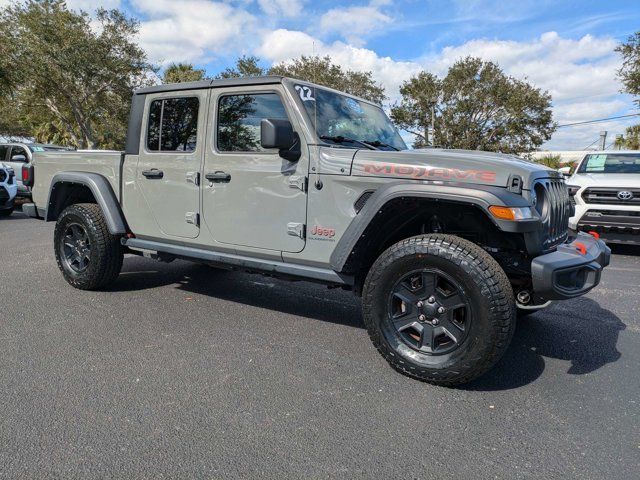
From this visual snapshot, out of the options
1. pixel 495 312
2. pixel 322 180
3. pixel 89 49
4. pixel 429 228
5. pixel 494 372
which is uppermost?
pixel 89 49

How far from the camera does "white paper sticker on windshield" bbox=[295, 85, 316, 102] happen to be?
3.52 meters

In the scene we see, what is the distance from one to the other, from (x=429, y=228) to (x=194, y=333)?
6.59 ft

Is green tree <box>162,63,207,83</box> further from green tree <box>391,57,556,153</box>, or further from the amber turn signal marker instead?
the amber turn signal marker

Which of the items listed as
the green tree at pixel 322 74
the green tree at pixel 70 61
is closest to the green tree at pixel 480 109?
the green tree at pixel 322 74

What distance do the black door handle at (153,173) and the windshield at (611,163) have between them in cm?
770

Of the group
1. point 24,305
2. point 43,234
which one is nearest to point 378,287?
point 24,305

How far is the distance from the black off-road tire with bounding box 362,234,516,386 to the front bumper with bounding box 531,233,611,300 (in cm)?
18

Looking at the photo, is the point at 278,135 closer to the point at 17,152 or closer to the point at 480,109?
the point at 17,152

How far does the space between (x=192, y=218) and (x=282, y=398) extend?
187cm

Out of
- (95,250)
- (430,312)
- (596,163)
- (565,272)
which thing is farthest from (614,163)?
(95,250)

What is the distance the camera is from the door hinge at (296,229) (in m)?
3.39

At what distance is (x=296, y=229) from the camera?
3.41 m

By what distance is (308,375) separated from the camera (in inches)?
121

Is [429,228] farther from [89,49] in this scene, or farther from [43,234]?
[89,49]
